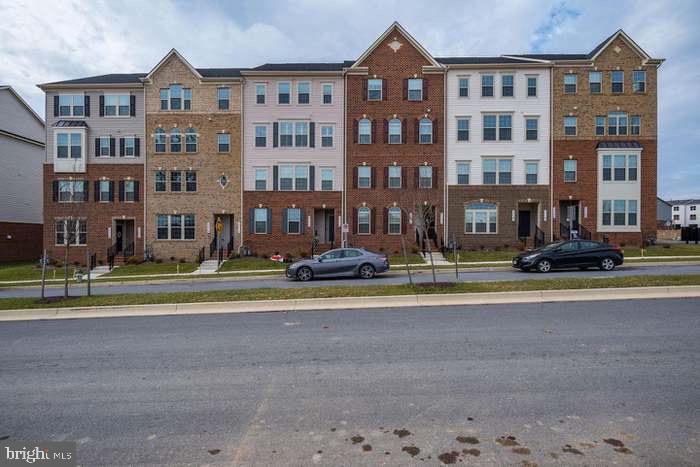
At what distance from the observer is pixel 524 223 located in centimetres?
2894

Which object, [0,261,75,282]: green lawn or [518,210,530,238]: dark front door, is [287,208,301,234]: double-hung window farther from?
[518,210,530,238]: dark front door

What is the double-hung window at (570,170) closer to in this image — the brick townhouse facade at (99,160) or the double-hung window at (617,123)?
the double-hung window at (617,123)

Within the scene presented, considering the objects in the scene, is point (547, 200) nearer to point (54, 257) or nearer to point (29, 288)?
point (29, 288)

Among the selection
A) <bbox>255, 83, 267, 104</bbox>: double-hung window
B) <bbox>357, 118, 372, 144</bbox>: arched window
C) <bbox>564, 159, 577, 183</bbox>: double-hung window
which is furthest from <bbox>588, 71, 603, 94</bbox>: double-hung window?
<bbox>255, 83, 267, 104</bbox>: double-hung window

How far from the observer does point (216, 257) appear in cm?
2734

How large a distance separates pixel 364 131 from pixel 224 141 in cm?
1015

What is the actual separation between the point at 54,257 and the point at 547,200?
117ft

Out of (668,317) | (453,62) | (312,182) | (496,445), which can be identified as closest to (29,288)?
(312,182)

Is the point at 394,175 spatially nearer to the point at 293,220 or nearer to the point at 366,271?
the point at 293,220

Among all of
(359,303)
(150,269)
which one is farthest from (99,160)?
(359,303)

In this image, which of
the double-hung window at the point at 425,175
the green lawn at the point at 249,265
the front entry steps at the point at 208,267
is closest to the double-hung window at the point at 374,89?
the double-hung window at the point at 425,175

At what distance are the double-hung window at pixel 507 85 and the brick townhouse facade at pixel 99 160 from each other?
26055 millimetres

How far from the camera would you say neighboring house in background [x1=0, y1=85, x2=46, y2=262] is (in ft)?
104

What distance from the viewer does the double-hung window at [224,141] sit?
2830 centimetres
